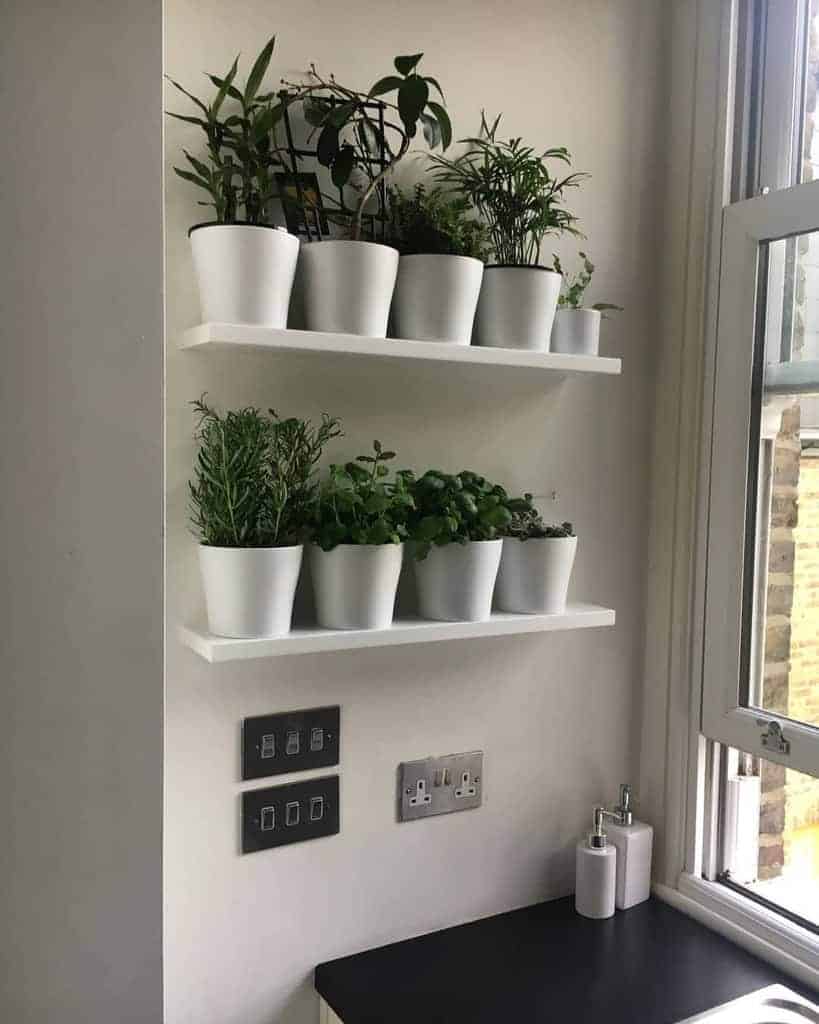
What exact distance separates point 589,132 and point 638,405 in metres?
0.46

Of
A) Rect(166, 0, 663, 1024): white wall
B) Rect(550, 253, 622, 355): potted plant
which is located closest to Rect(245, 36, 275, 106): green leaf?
Rect(166, 0, 663, 1024): white wall

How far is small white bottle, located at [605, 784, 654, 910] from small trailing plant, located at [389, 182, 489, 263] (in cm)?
92

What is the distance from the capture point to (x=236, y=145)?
1.12 m

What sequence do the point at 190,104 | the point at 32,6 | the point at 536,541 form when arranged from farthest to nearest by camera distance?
the point at 536,541
the point at 190,104
the point at 32,6

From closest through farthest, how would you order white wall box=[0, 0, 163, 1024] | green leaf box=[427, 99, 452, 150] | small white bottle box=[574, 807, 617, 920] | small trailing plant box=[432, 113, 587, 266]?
1. white wall box=[0, 0, 163, 1024]
2. green leaf box=[427, 99, 452, 150]
3. small trailing plant box=[432, 113, 587, 266]
4. small white bottle box=[574, 807, 617, 920]

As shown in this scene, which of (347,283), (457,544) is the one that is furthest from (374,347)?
(457,544)

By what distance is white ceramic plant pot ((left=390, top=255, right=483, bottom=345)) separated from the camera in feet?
3.91

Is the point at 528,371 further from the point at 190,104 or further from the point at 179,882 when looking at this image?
the point at 179,882

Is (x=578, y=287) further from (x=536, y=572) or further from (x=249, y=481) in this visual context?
(x=249, y=481)

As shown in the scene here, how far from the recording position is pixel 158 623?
869 millimetres

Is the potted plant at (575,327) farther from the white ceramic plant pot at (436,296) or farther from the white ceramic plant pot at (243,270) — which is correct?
the white ceramic plant pot at (243,270)

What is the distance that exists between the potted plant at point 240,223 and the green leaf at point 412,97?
163mm

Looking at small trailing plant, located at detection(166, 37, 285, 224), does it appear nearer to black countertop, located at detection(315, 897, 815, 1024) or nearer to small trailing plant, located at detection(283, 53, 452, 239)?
small trailing plant, located at detection(283, 53, 452, 239)

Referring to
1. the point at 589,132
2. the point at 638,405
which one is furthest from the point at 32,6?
the point at 638,405
